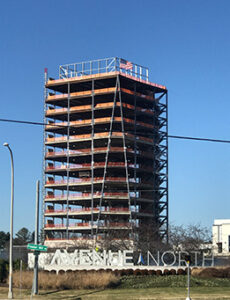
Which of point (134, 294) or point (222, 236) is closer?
point (134, 294)

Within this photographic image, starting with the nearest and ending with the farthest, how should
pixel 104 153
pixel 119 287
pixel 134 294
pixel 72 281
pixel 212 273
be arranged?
pixel 134 294 → pixel 72 281 → pixel 119 287 → pixel 212 273 → pixel 104 153

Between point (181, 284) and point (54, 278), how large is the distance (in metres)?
11.4

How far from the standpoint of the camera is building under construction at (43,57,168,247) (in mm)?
120562

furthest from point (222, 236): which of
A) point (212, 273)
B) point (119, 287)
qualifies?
point (119, 287)

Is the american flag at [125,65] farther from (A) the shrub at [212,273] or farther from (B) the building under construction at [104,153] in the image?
(A) the shrub at [212,273]

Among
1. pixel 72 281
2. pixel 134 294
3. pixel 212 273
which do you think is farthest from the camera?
pixel 212 273

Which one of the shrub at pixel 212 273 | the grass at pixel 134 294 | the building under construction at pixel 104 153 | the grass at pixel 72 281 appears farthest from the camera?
the building under construction at pixel 104 153

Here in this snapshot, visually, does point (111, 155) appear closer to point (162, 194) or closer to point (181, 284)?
point (162, 194)

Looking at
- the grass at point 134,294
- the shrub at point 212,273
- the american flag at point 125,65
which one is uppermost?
the american flag at point 125,65

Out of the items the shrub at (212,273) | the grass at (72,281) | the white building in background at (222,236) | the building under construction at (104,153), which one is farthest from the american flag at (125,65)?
the grass at (72,281)

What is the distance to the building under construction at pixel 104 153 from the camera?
12056cm

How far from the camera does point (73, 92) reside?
428 ft

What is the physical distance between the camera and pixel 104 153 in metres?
122

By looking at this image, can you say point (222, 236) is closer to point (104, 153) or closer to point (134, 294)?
point (104, 153)
